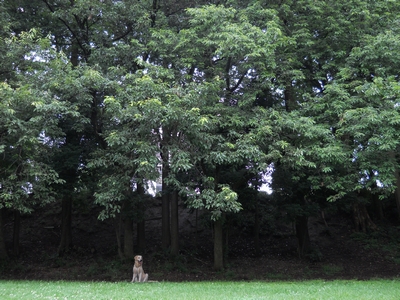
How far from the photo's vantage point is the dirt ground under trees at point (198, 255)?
14.9m

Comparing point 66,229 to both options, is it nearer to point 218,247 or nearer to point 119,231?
point 119,231

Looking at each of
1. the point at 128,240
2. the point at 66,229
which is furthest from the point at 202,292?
the point at 66,229

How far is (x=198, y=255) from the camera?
17.5m

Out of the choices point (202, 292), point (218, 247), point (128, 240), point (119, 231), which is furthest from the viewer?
point (119, 231)

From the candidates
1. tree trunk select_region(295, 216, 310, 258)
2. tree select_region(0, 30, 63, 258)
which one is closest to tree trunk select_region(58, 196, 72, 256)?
tree select_region(0, 30, 63, 258)

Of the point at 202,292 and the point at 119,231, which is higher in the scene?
the point at 119,231

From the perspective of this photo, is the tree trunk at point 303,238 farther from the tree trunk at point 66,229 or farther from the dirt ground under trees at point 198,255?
the tree trunk at point 66,229

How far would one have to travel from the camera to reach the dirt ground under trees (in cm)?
1488

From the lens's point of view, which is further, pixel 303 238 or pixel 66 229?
pixel 303 238

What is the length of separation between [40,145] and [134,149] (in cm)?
316

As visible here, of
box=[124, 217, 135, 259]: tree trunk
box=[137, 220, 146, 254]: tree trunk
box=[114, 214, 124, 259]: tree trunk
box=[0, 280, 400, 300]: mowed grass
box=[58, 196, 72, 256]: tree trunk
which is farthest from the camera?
box=[137, 220, 146, 254]: tree trunk

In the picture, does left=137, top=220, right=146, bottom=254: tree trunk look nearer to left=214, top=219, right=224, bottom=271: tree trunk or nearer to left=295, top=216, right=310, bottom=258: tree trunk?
left=214, top=219, right=224, bottom=271: tree trunk

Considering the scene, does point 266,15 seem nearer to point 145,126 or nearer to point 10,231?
point 145,126

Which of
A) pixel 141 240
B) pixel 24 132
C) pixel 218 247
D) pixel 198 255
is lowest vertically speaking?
pixel 198 255
